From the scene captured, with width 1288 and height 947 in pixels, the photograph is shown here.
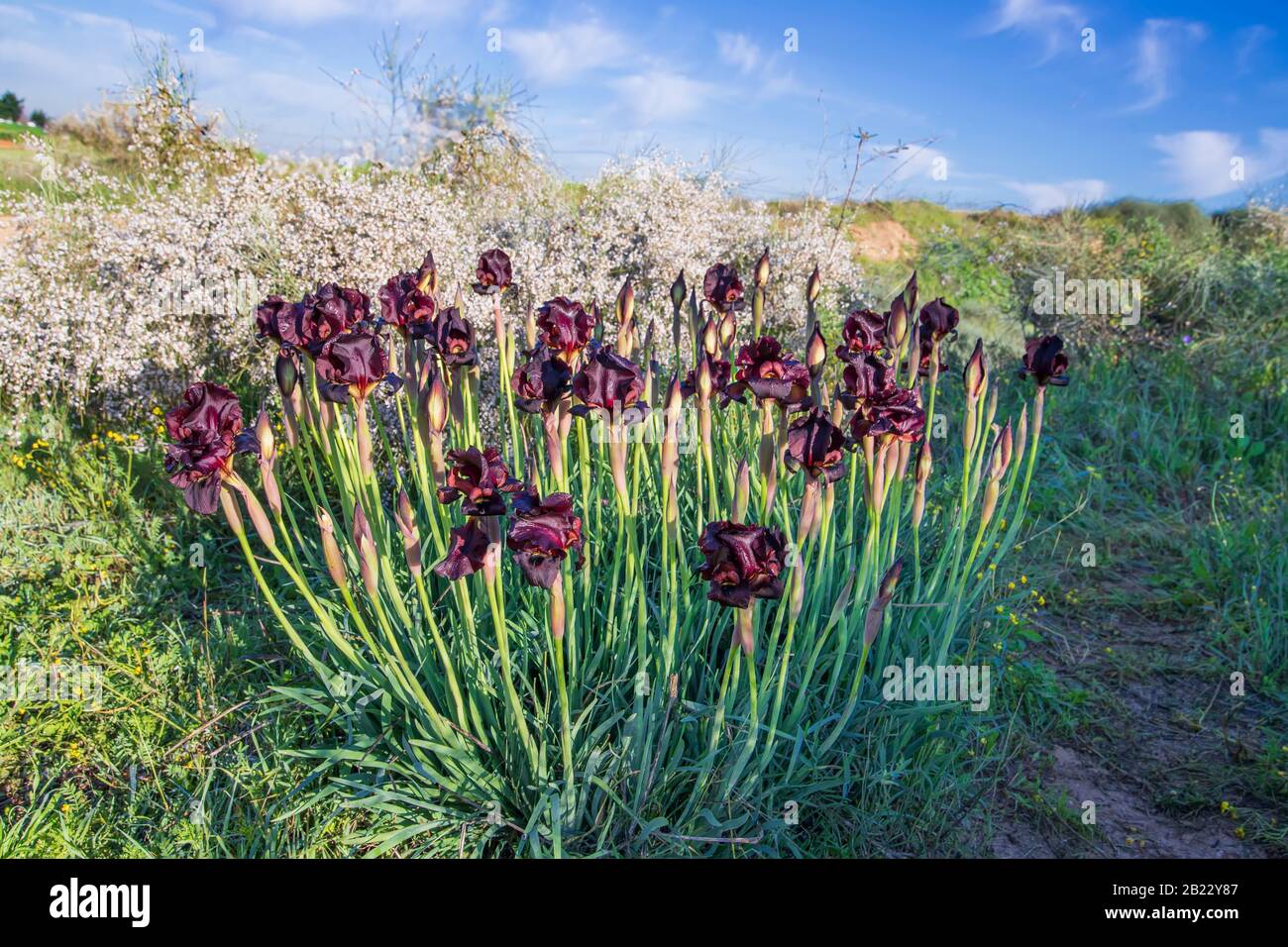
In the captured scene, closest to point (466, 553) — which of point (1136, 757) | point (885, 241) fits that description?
point (1136, 757)

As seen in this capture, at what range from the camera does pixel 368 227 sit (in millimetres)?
4863

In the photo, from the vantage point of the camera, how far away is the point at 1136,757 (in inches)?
124

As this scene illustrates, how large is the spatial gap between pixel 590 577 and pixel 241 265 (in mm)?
3518

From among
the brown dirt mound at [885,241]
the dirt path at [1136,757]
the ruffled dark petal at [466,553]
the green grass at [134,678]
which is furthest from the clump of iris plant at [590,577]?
Result: the brown dirt mound at [885,241]

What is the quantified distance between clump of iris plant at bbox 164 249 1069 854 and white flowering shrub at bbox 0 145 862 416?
7.01 ft

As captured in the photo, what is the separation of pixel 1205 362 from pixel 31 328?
749 cm

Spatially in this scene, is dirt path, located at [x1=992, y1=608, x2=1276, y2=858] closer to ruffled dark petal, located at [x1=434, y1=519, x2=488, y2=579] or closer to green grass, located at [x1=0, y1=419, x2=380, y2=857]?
ruffled dark petal, located at [x1=434, y1=519, x2=488, y2=579]

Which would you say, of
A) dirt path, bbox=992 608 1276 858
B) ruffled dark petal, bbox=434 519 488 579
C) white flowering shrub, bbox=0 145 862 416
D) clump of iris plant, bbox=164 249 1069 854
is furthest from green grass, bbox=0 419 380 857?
dirt path, bbox=992 608 1276 858

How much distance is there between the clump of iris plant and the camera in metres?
2.02

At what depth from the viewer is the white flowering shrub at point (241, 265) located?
4.86 metres

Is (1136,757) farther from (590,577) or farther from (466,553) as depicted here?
(466,553)

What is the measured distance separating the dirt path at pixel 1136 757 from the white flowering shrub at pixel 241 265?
9.47ft

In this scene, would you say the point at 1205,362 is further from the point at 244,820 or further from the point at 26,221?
the point at 26,221
